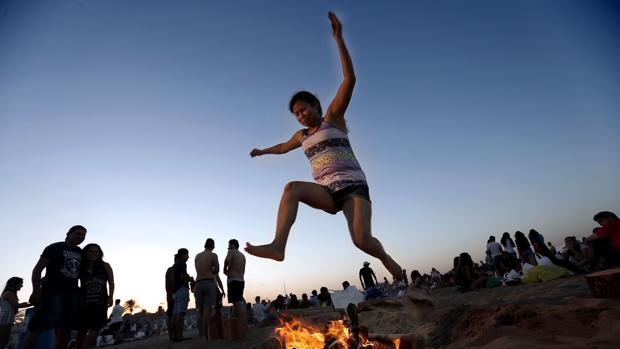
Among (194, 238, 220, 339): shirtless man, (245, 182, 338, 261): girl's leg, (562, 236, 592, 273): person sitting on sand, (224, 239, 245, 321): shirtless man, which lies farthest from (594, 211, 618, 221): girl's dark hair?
(194, 238, 220, 339): shirtless man

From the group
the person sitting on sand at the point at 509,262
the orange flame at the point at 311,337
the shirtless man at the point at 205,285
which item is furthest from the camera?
the person sitting on sand at the point at 509,262

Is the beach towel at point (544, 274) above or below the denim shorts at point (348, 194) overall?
below

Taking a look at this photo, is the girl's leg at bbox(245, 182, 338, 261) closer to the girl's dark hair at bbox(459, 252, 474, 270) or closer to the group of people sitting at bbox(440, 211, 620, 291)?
the group of people sitting at bbox(440, 211, 620, 291)

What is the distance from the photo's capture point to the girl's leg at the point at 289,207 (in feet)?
7.79

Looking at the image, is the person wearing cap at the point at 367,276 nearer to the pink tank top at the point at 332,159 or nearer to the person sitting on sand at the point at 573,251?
the person sitting on sand at the point at 573,251

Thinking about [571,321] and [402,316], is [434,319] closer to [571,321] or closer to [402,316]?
[402,316]

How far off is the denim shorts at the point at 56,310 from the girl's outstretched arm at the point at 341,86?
4.56 m

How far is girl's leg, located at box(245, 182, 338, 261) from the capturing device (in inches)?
93.4

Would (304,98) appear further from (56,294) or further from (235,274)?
(235,274)

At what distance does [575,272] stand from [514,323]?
6.40 metres

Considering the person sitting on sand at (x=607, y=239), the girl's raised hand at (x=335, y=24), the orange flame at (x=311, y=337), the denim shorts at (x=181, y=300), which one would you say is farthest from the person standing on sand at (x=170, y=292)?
the person sitting on sand at (x=607, y=239)

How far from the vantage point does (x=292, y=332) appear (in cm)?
358

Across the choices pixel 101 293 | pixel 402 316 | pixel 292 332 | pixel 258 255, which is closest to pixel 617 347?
pixel 258 255

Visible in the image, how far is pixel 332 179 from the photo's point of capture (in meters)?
2.70
